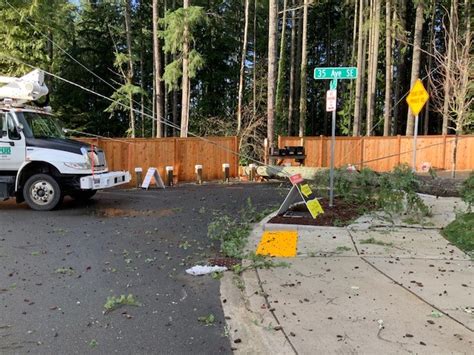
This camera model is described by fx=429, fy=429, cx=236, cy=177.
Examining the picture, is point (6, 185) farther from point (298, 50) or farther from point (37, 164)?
point (298, 50)

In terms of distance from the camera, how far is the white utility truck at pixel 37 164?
9.49m

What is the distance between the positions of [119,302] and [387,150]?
20313 millimetres

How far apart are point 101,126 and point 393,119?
24.6 m

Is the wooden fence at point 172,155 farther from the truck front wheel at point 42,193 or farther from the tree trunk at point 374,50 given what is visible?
the tree trunk at point 374,50

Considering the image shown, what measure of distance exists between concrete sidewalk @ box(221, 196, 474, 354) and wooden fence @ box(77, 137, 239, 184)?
9.96 m

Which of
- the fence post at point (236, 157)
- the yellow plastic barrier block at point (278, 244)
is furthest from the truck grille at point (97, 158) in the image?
the fence post at point (236, 157)

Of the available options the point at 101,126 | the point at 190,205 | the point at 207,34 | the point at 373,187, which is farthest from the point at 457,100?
the point at 101,126

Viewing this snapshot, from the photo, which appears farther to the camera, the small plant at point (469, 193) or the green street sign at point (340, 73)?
the green street sign at point (340, 73)

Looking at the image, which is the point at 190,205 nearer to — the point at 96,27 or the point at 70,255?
the point at 70,255

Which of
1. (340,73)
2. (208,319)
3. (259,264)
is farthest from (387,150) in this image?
(208,319)

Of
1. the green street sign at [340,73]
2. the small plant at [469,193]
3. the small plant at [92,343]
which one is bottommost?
the small plant at [92,343]

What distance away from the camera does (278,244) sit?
6.47 m

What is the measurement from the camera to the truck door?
9.49 meters

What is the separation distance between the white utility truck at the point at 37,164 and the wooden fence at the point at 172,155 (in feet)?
18.1
